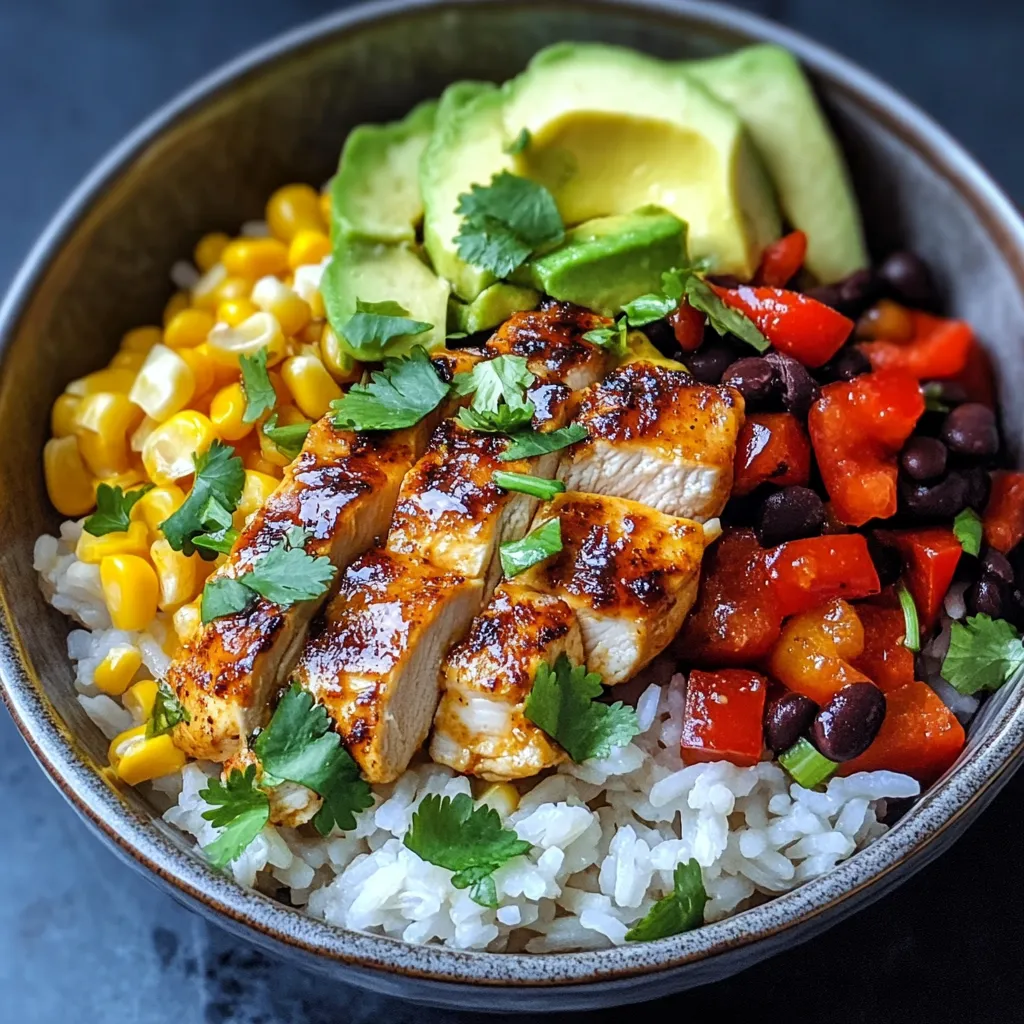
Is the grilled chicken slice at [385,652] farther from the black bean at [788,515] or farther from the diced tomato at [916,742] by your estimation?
the diced tomato at [916,742]

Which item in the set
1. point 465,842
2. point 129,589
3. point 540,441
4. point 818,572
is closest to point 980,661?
point 818,572

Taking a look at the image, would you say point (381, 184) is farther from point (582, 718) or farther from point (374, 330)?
point (582, 718)

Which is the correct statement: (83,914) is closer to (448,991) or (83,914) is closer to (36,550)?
(36,550)

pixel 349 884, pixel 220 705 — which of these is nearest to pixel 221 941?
pixel 349 884

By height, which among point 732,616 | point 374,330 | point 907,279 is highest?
point 374,330

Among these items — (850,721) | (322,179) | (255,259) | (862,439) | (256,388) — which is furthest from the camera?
(322,179)

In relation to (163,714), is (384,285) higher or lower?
higher

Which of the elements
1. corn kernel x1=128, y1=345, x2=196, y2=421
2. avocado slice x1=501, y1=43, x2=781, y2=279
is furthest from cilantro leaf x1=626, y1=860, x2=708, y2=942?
corn kernel x1=128, y1=345, x2=196, y2=421
